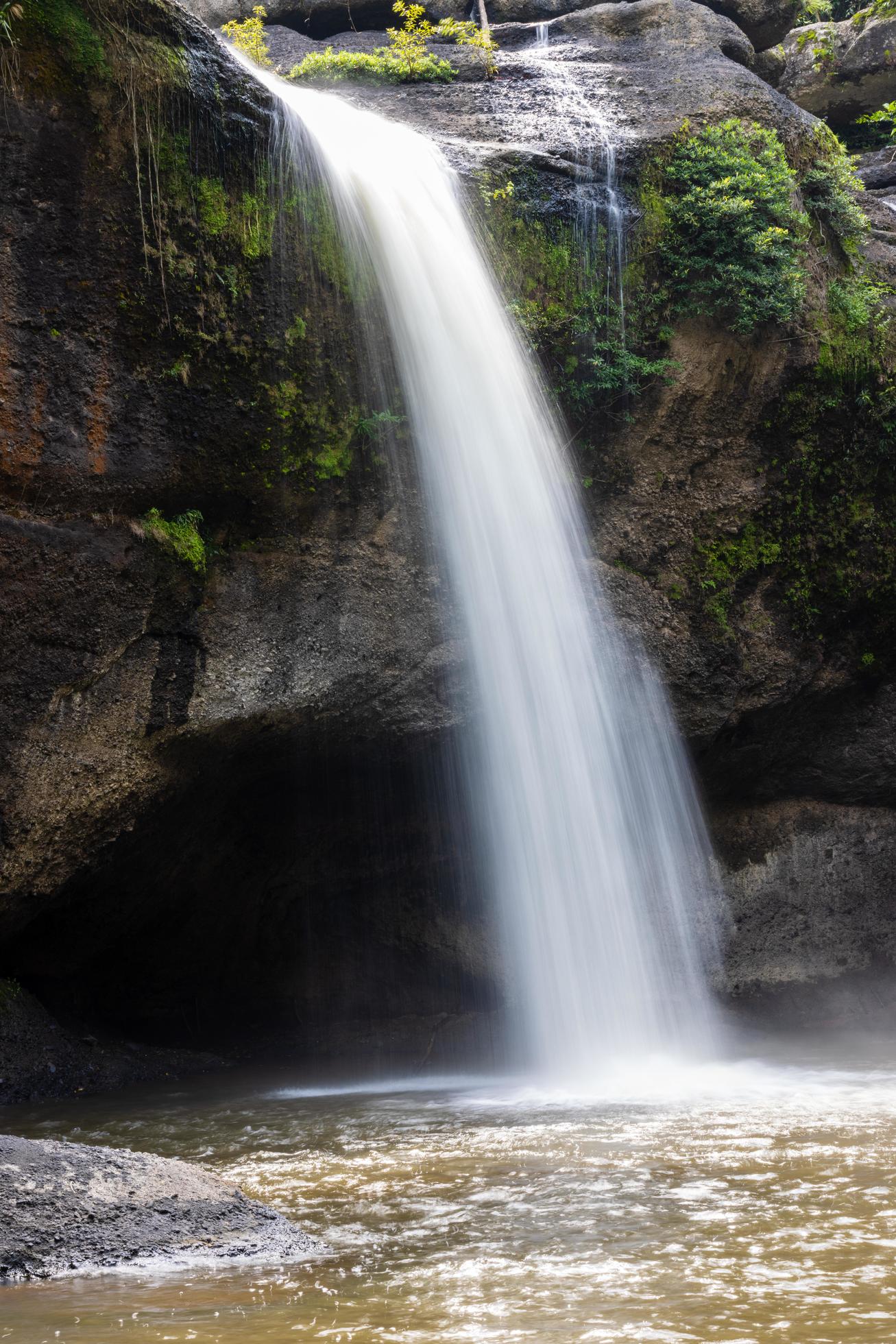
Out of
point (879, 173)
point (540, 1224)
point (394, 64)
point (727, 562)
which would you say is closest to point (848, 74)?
point (879, 173)

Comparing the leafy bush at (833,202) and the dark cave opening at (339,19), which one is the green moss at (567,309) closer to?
the leafy bush at (833,202)

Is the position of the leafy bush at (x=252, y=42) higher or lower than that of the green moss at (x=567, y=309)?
higher

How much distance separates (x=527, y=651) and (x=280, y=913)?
3.43 metres

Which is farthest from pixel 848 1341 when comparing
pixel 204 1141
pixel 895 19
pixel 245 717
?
pixel 895 19

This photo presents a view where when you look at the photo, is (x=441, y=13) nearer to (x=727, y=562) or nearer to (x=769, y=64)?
(x=769, y=64)

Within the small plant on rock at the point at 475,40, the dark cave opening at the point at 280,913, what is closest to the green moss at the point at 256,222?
the dark cave opening at the point at 280,913

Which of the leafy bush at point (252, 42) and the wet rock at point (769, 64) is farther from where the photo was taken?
the wet rock at point (769, 64)

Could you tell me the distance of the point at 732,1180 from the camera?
4.52m

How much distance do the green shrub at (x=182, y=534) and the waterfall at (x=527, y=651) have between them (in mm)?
1846

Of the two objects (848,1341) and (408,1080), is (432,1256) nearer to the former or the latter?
(848,1341)

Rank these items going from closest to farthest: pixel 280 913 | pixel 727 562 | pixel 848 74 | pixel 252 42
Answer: pixel 727 562 → pixel 280 913 → pixel 252 42 → pixel 848 74

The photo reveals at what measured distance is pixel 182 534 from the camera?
25.6ft

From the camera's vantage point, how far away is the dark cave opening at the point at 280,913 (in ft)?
28.5

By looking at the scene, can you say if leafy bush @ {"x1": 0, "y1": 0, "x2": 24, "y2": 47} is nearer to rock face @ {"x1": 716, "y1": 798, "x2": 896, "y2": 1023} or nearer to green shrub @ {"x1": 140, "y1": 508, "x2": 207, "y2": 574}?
green shrub @ {"x1": 140, "y1": 508, "x2": 207, "y2": 574}
